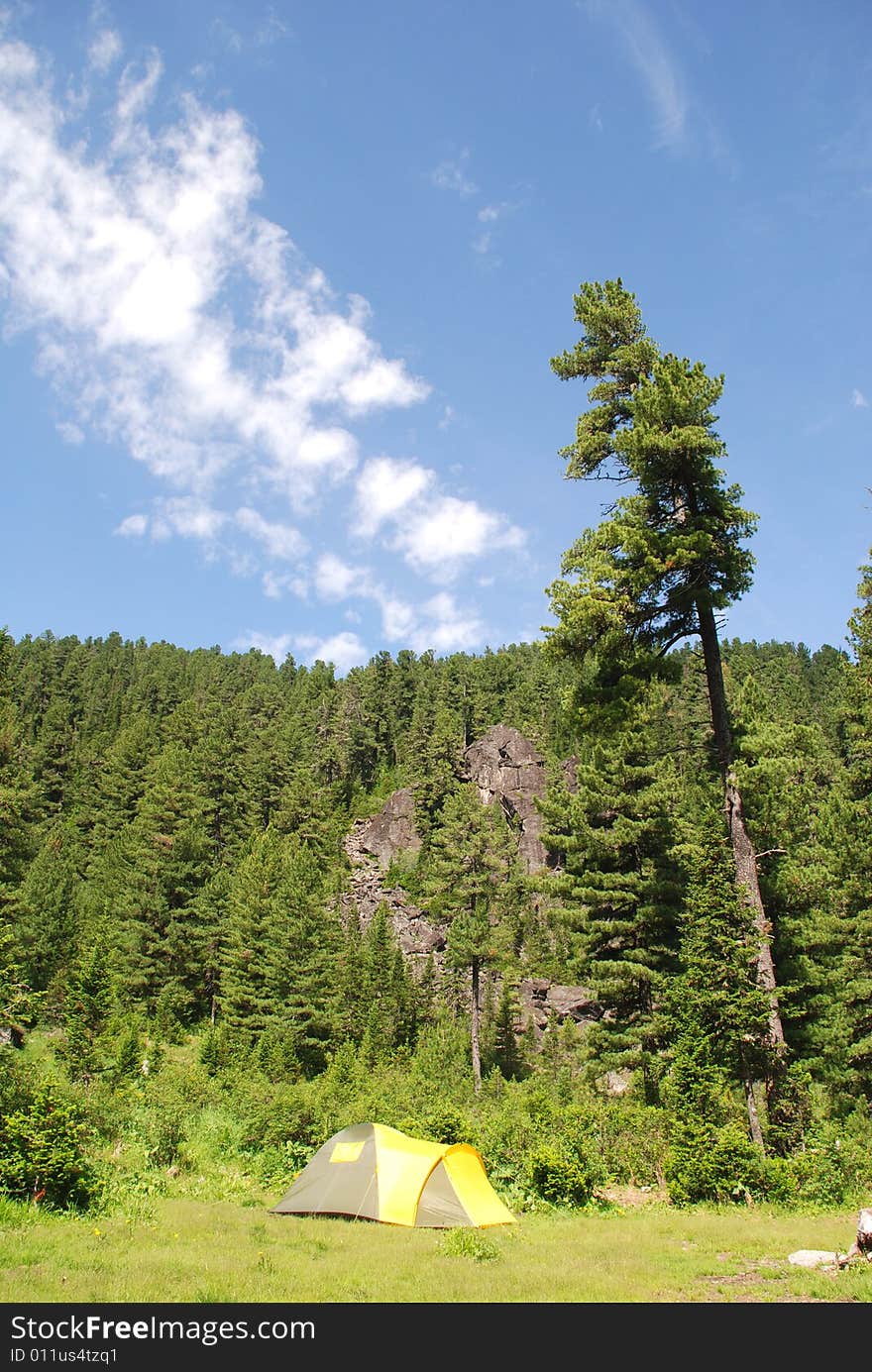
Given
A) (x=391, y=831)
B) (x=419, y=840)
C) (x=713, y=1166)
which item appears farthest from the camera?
(x=391, y=831)

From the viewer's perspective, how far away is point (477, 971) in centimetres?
3947

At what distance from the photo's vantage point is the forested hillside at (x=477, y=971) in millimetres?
15102

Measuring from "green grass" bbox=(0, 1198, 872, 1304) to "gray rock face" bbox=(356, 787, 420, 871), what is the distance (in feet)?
224

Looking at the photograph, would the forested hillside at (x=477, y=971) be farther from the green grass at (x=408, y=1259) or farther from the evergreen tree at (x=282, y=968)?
the green grass at (x=408, y=1259)

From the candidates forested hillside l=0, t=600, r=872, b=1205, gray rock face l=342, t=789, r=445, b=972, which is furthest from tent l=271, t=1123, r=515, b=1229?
gray rock face l=342, t=789, r=445, b=972

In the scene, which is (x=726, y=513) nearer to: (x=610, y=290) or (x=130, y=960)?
(x=610, y=290)

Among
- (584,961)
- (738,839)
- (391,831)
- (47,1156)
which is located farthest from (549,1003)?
(47,1156)

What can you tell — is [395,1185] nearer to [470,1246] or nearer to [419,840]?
[470,1246]

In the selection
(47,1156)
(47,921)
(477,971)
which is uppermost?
(47,921)

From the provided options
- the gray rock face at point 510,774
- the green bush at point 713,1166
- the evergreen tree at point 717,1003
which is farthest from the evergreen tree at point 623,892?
the gray rock face at point 510,774

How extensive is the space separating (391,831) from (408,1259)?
7361cm

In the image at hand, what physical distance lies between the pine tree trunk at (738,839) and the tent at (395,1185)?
19.1 ft

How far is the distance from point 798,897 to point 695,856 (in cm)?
684
